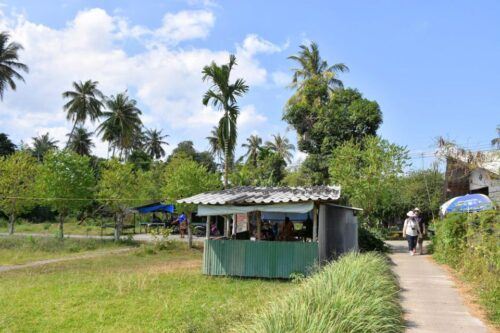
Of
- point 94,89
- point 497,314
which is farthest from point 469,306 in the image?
point 94,89

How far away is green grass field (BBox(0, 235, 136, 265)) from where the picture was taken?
65.4 ft

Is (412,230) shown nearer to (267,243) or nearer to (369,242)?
(369,242)

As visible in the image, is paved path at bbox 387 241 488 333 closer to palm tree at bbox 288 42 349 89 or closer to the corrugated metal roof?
the corrugated metal roof

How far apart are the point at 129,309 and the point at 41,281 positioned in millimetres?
5140

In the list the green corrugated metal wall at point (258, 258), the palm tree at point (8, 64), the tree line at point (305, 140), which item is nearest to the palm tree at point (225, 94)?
the tree line at point (305, 140)

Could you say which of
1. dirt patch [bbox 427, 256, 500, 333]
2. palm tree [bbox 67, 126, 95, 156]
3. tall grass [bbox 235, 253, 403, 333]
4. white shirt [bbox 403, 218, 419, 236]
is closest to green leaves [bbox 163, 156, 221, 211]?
white shirt [bbox 403, 218, 419, 236]

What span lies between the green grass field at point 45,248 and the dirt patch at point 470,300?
15.0 m

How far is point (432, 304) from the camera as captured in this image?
8.79m

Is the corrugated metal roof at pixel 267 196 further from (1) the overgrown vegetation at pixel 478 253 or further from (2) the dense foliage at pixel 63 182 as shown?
(2) the dense foliage at pixel 63 182

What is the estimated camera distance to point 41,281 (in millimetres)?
13016

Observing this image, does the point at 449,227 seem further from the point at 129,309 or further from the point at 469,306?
the point at 129,309

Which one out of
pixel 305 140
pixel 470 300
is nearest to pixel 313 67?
pixel 305 140

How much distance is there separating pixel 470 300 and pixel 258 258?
18.5 feet

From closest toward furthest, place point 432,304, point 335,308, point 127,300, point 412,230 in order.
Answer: point 335,308 < point 432,304 < point 127,300 < point 412,230
